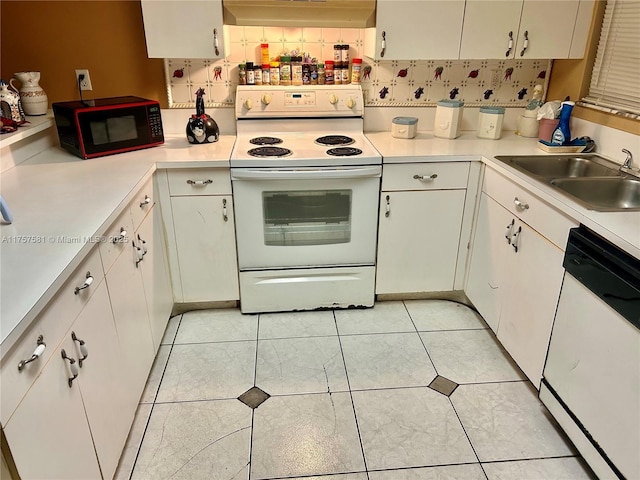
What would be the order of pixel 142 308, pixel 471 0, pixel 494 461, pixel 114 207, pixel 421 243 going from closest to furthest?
pixel 114 207 → pixel 494 461 → pixel 142 308 → pixel 471 0 → pixel 421 243

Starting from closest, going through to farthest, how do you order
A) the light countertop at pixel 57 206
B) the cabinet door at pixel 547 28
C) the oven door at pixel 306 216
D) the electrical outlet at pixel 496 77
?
the light countertop at pixel 57 206 < the oven door at pixel 306 216 < the cabinet door at pixel 547 28 < the electrical outlet at pixel 496 77

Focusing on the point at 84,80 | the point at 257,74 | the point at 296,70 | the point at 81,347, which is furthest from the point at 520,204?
the point at 84,80

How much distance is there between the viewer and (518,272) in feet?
6.66

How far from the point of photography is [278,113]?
8.77ft

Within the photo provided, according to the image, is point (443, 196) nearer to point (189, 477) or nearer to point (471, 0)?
point (471, 0)

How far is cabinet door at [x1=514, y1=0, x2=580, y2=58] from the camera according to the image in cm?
239

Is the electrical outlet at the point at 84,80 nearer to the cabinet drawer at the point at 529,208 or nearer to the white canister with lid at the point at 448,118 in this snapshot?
the white canister with lid at the point at 448,118

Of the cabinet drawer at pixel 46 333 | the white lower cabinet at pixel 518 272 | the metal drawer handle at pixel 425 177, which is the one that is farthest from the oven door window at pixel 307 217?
the cabinet drawer at pixel 46 333

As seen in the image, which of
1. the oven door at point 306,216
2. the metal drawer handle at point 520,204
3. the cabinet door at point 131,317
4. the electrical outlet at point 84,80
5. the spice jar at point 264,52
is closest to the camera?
the cabinet door at point 131,317

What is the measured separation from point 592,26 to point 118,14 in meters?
2.47

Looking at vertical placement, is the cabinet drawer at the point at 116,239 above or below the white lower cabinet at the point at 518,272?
above

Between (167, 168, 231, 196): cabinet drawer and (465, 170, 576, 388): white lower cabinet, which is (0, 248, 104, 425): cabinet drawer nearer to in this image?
(167, 168, 231, 196): cabinet drawer

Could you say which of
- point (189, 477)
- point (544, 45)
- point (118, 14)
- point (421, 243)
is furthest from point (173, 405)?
point (544, 45)

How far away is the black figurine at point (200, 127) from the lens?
247 cm
